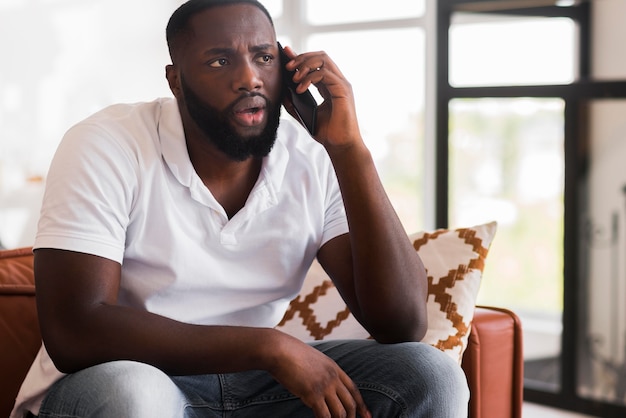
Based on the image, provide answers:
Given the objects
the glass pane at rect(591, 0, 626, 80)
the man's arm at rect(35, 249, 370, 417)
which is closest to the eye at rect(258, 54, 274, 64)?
the man's arm at rect(35, 249, 370, 417)

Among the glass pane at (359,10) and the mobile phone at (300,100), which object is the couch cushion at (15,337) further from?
the glass pane at (359,10)

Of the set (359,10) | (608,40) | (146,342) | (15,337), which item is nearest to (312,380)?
(146,342)

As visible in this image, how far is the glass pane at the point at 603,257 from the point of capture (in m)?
3.55

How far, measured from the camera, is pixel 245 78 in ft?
5.54

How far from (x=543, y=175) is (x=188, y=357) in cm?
266

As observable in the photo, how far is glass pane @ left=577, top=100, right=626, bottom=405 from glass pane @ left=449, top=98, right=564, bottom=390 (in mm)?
114

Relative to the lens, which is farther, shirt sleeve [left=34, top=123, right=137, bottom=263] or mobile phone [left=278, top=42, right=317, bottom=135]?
mobile phone [left=278, top=42, right=317, bottom=135]

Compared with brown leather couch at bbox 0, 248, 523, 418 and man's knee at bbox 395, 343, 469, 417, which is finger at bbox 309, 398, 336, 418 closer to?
man's knee at bbox 395, 343, 469, 417

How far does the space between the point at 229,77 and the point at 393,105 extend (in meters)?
2.90

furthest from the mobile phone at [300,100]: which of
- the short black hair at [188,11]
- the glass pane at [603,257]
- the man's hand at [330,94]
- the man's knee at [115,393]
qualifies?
the glass pane at [603,257]

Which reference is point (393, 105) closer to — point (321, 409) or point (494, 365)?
point (494, 365)

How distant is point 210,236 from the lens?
166 cm

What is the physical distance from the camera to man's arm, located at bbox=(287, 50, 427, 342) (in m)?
1.67

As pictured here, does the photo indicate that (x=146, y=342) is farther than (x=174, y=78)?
No
